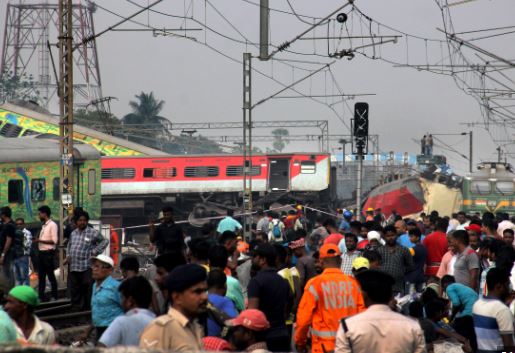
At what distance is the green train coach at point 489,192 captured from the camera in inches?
1788

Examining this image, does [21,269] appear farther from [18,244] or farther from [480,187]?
[480,187]

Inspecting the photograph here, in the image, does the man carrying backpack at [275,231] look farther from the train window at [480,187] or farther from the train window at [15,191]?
the train window at [480,187]

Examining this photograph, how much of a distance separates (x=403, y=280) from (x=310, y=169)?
40.5 meters

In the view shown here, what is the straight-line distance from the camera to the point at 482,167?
155 feet

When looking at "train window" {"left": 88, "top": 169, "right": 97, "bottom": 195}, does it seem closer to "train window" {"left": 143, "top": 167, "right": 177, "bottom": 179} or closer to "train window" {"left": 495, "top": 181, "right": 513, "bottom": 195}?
"train window" {"left": 495, "top": 181, "right": 513, "bottom": 195}

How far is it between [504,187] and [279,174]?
47.0 ft

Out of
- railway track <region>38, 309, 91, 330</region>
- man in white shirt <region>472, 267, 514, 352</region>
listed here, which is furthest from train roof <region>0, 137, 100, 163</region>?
man in white shirt <region>472, 267, 514, 352</region>

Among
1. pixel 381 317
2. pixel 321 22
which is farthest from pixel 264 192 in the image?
pixel 381 317

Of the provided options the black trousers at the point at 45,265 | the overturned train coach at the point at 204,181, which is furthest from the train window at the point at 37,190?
the overturned train coach at the point at 204,181

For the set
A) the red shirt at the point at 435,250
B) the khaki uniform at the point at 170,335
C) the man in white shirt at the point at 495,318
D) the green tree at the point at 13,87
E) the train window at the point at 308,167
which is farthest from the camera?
the green tree at the point at 13,87

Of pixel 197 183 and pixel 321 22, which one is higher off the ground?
pixel 321 22

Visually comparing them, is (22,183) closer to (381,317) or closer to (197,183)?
(197,183)

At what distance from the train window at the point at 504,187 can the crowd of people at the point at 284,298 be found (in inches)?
1051

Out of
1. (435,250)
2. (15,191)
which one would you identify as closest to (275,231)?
(15,191)
